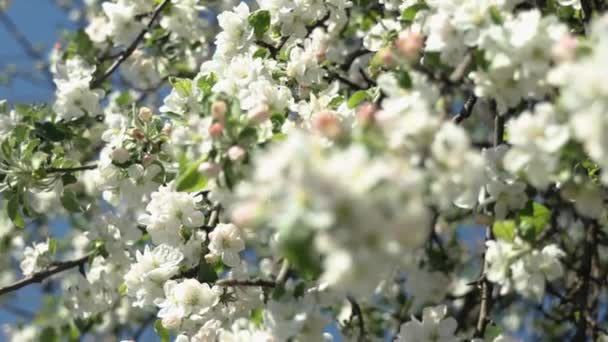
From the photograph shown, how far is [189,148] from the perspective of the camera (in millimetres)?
2104

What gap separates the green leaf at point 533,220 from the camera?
2.21 metres

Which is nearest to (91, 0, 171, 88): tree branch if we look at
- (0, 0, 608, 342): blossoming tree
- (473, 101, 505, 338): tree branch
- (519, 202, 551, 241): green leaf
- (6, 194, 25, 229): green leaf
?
(0, 0, 608, 342): blossoming tree

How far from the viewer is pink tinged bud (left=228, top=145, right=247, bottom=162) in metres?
1.95

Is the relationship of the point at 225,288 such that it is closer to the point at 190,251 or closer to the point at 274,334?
the point at 190,251

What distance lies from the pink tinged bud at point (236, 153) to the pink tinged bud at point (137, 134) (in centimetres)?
92

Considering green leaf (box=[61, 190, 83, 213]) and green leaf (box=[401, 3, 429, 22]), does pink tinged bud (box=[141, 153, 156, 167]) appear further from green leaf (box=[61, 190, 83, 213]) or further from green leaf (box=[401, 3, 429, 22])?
green leaf (box=[401, 3, 429, 22])

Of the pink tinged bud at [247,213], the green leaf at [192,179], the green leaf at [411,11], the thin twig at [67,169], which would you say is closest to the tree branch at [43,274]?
the thin twig at [67,169]

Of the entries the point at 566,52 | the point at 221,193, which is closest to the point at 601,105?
the point at 566,52

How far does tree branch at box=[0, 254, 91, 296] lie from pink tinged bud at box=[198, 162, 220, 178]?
1372 mm

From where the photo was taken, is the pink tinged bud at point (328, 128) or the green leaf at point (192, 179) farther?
the green leaf at point (192, 179)

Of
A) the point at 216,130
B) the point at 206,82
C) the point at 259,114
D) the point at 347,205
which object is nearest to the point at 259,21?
the point at 206,82

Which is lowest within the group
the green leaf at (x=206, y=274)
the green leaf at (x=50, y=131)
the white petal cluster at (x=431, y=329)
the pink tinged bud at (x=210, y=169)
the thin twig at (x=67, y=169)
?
the white petal cluster at (x=431, y=329)

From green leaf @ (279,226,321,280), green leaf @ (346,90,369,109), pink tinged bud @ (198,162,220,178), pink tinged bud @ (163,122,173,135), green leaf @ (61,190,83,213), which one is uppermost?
green leaf @ (279,226,321,280)

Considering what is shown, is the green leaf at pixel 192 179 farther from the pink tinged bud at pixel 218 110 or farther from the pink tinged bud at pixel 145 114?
the pink tinged bud at pixel 145 114
